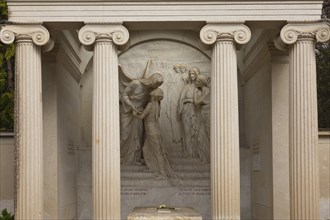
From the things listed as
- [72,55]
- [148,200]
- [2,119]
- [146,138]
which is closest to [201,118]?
[146,138]

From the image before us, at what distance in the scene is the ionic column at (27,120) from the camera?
1332cm

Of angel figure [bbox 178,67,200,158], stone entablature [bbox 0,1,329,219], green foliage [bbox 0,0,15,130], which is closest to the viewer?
stone entablature [bbox 0,1,329,219]

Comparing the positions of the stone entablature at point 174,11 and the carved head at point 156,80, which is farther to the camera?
the carved head at point 156,80

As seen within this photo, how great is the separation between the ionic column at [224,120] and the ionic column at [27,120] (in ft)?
12.7

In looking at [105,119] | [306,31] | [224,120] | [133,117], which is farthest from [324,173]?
[105,119]

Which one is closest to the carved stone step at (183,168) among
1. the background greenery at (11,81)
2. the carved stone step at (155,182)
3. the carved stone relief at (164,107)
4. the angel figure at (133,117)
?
the carved stone relief at (164,107)

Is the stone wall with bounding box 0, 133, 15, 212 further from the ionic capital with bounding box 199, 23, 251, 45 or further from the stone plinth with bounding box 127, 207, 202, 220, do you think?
the ionic capital with bounding box 199, 23, 251, 45

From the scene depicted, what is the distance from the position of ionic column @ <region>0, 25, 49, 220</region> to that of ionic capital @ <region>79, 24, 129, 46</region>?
86 cm

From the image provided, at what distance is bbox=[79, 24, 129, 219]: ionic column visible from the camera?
13266mm

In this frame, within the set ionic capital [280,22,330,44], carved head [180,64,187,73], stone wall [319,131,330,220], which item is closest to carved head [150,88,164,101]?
carved head [180,64,187,73]

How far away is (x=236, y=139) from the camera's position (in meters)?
13.5

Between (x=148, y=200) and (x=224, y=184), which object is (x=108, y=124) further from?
(x=148, y=200)

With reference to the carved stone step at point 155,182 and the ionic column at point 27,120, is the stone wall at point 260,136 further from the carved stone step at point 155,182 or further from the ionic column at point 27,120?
the ionic column at point 27,120

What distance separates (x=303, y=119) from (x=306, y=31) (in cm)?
199
